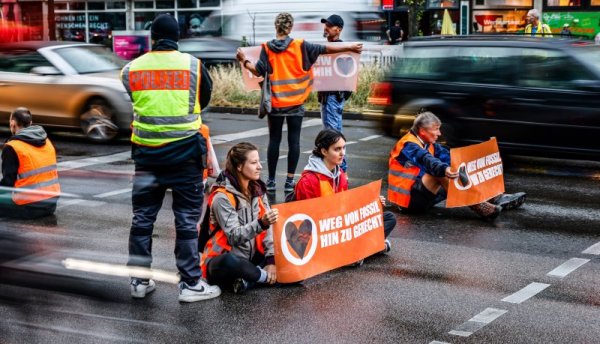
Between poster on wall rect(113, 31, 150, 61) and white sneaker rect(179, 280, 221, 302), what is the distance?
2108 cm

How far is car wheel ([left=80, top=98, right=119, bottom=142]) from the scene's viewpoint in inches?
579

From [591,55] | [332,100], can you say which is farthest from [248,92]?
[591,55]

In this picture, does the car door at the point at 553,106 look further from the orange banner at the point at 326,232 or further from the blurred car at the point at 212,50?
the blurred car at the point at 212,50

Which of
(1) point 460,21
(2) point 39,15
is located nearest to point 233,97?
(1) point 460,21

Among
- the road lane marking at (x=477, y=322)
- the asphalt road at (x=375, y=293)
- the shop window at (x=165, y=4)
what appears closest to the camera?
the asphalt road at (x=375, y=293)

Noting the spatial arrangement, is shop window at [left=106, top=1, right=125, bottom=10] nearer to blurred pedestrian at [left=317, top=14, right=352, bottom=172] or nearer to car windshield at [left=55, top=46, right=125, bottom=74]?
car windshield at [left=55, top=46, right=125, bottom=74]

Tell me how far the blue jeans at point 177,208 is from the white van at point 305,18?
17.8 meters

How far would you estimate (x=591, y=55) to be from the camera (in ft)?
37.2

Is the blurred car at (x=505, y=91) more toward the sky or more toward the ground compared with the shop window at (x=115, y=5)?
more toward the ground

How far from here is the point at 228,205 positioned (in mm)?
6562

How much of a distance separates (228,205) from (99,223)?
9.30ft

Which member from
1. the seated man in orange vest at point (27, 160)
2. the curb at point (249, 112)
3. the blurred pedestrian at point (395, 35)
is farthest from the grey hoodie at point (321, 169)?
the blurred pedestrian at point (395, 35)

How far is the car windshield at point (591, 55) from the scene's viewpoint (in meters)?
11.2

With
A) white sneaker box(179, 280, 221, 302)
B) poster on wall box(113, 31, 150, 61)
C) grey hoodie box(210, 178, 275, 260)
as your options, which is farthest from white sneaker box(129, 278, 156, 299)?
poster on wall box(113, 31, 150, 61)
